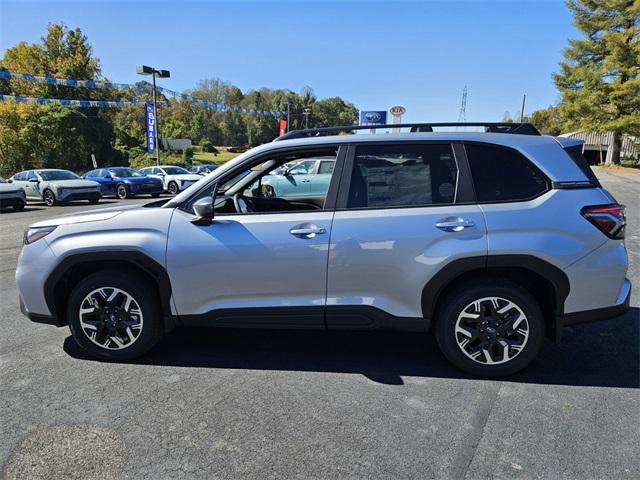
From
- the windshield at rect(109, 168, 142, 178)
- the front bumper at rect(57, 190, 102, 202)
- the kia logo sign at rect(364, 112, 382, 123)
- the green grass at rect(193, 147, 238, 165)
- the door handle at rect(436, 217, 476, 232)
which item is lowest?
the front bumper at rect(57, 190, 102, 202)

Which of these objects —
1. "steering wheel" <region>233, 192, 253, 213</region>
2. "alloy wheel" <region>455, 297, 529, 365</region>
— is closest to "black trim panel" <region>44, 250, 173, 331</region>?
"steering wheel" <region>233, 192, 253, 213</region>

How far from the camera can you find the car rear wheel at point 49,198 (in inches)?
653

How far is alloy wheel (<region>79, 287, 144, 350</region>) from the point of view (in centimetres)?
357

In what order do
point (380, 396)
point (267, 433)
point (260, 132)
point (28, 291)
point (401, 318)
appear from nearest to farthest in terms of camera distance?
point (267, 433)
point (380, 396)
point (401, 318)
point (28, 291)
point (260, 132)

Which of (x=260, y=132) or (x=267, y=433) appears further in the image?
(x=260, y=132)

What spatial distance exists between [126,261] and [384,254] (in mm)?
2068

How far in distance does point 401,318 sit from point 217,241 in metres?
1.51

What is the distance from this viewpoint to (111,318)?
3.61 meters

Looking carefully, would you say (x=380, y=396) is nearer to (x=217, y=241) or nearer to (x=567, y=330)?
(x=217, y=241)

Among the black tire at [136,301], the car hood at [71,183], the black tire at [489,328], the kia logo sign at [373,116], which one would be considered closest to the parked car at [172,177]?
the car hood at [71,183]

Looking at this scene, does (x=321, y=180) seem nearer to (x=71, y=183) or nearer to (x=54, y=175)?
(x=71, y=183)

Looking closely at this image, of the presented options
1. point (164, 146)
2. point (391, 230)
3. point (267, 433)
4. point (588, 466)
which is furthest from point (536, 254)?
point (164, 146)

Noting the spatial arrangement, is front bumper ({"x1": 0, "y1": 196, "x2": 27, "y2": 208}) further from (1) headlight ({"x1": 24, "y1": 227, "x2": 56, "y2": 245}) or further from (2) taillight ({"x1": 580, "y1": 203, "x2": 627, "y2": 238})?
(2) taillight ({"x1": 580, "y1": 203, "x2": 627, "y2": 238})

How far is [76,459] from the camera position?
2471mm
